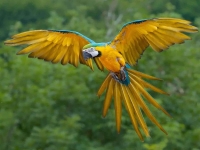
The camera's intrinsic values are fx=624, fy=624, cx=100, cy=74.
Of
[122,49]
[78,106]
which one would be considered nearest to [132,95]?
[122,49]

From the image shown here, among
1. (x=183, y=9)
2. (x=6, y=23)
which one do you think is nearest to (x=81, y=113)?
(x=6, y=23)

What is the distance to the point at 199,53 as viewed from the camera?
35.0 feet

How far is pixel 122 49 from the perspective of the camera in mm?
4523

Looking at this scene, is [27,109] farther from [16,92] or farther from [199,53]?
[199,53]

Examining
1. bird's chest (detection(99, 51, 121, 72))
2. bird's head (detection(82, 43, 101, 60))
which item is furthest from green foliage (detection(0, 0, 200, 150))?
bird's head (detection(82, 43, 101, 60))

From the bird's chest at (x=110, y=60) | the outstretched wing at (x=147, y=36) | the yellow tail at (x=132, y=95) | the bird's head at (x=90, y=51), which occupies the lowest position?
the yellow tail at (x=132, y=95)

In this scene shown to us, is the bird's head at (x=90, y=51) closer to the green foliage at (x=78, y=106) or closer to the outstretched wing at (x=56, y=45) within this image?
the outstretched wing at (x=56, y=45)

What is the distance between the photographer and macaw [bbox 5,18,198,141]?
4.38 meters

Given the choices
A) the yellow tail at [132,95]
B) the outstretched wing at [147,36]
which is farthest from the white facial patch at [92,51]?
the yellow tail at [132,95]

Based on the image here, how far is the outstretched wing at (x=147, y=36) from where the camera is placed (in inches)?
172

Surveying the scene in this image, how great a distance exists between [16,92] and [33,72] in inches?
15.6

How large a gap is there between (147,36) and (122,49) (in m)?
0.21

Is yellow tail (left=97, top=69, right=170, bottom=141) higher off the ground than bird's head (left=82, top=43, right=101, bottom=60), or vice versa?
bird's head (left=82, top=43, right=101, bottom=60)

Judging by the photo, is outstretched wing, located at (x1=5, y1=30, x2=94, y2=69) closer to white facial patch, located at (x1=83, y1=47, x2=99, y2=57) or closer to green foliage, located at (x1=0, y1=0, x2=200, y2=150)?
white facial patch, located at (x1=83, y1=47, x2=99, y2=57)
